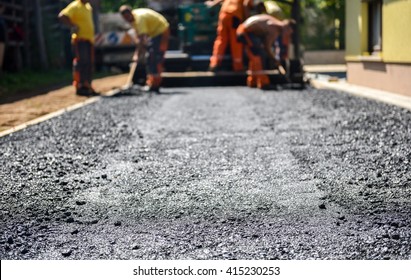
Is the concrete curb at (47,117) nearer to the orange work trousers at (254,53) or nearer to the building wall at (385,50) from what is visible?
the orange work trousers at (254,53)

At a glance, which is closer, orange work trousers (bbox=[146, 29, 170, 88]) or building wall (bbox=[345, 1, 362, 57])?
orange work trousers (bbox=[146, 29, 170, 88])

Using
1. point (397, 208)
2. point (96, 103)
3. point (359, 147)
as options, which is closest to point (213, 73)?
point (96, 103)

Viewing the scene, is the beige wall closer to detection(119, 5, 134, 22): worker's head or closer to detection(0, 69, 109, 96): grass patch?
detection(119, 5, 134, 22): worker's head

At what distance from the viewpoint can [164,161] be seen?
16.0ft

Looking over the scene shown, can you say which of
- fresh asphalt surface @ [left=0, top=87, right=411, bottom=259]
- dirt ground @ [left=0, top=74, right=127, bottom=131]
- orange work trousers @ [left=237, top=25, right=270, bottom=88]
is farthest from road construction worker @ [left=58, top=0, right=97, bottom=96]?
fresh asphalt surface @ [left=0, top=87, right=411, bottom=259]

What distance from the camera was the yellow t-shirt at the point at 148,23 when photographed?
11.2 m

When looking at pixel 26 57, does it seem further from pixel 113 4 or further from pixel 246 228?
pixel 246 228

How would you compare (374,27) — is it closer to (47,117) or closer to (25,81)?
(47,117)

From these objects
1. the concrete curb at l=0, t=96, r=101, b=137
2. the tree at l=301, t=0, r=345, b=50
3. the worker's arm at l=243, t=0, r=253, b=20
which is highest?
the worker's arm at l=243, t=0, r=253, b=20

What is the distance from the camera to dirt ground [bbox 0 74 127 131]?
804cm

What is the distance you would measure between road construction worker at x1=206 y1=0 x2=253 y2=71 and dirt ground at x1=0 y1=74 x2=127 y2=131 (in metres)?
3.10
